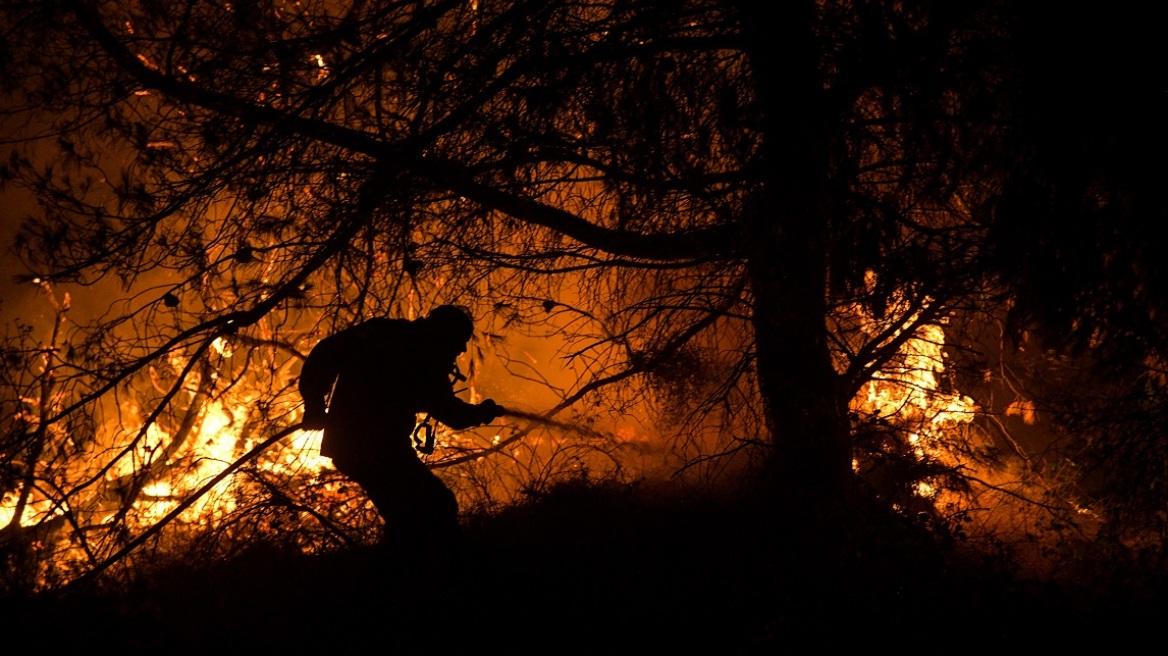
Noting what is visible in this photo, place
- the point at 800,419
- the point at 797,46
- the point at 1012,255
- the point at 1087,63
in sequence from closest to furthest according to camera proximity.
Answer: the point at 1087,63
the point at 1012,255
the point at 797,46
the point at 800,419

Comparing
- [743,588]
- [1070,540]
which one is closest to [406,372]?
[743,588]

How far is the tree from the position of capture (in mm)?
4113

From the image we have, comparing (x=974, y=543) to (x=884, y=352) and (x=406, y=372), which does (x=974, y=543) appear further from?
(x=406, y=372)

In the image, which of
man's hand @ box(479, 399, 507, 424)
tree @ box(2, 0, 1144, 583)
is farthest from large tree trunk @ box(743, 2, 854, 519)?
man's hand @ box(479, 399, 507, 424)

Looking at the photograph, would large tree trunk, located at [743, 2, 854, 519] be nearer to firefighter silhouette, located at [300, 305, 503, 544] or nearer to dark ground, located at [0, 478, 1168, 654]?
dark ground, located at [0, 478, 1168, 654]

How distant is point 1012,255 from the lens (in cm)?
379

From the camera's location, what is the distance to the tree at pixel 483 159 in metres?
4.11

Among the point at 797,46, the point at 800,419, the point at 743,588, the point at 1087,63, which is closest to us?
the point at 1087,63

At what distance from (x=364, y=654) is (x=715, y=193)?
322 cm

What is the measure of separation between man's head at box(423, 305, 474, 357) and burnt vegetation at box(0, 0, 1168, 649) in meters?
0.24

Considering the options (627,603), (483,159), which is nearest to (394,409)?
(483,159)

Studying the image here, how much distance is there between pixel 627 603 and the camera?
3.99 m

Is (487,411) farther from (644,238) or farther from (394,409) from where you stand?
(644,238)

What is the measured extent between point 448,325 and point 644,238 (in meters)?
1.48
